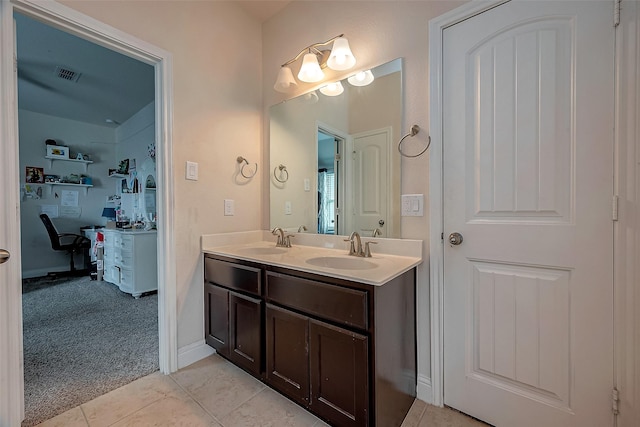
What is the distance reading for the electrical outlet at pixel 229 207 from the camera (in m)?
2.08

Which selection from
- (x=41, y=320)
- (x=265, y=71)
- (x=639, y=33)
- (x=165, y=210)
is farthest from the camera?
(x=41, y=320)

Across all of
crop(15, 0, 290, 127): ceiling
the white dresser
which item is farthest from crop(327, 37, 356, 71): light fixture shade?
the white dresser

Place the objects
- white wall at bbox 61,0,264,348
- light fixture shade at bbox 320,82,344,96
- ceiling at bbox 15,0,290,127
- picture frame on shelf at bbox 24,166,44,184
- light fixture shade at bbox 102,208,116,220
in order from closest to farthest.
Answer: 1. white wall at bbox 61,0,264,348
2. light fixture shade at bbox 320,82,344,96
3. ceiling at bbox 15,0,290,127
4. picture frame on shelf at bbox 24,166,44,184
5. light fixture shade at bbox 102,208,116,220

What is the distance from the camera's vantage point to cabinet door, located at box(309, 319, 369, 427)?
111 cm

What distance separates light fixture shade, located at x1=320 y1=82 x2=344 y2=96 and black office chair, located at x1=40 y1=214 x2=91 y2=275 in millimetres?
4701

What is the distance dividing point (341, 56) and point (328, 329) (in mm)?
1588

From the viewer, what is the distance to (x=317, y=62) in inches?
73.0

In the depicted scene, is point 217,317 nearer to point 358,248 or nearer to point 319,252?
point 319,252

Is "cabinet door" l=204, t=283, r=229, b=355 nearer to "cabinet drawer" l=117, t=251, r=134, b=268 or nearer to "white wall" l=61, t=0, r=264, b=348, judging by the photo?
"white wall" l=61, t=0, r=264, b=348

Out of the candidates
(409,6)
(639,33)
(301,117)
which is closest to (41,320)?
(301,117)

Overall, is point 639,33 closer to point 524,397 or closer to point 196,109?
point 524,397

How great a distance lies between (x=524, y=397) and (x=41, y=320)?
3843 mm

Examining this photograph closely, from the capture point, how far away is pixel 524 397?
123 centimetres

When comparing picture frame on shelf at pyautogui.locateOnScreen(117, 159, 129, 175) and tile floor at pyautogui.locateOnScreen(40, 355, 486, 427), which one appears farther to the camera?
picture frame on shelf at pyautogui.locateOnScreen(117, 159, 129, 175)
